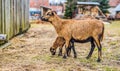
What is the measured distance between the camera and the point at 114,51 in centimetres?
969

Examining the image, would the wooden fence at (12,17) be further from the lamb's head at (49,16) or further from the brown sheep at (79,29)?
the brown sheep at (79,29)

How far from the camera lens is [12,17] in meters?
11.9

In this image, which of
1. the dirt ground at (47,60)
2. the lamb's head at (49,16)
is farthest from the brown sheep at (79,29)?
the dirt ground at (47,60)

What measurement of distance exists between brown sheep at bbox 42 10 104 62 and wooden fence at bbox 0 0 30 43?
2461 mm

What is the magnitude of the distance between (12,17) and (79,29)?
4.52 m

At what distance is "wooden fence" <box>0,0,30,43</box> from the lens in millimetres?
10315

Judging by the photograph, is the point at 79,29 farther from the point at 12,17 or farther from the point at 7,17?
the point at 12,17

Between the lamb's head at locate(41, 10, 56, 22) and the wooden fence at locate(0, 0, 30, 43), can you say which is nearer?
the lamb's head at locate(41, 10, 56, 22)

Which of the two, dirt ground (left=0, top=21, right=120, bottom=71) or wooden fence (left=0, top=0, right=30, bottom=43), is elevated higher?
wooden fence (left=0, top=0, right=30, bottom=43)

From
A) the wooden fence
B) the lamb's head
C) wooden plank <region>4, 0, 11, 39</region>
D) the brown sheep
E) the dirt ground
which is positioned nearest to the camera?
the dirt ground

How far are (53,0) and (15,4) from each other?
27.4m

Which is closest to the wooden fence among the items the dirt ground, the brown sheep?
the dirt ground

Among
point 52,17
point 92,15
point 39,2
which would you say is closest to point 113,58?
point 52,17

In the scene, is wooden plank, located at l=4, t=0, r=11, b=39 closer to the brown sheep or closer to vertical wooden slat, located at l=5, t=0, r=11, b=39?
vertical wooden slat, located at l=5, t=0, r=11, b=39
